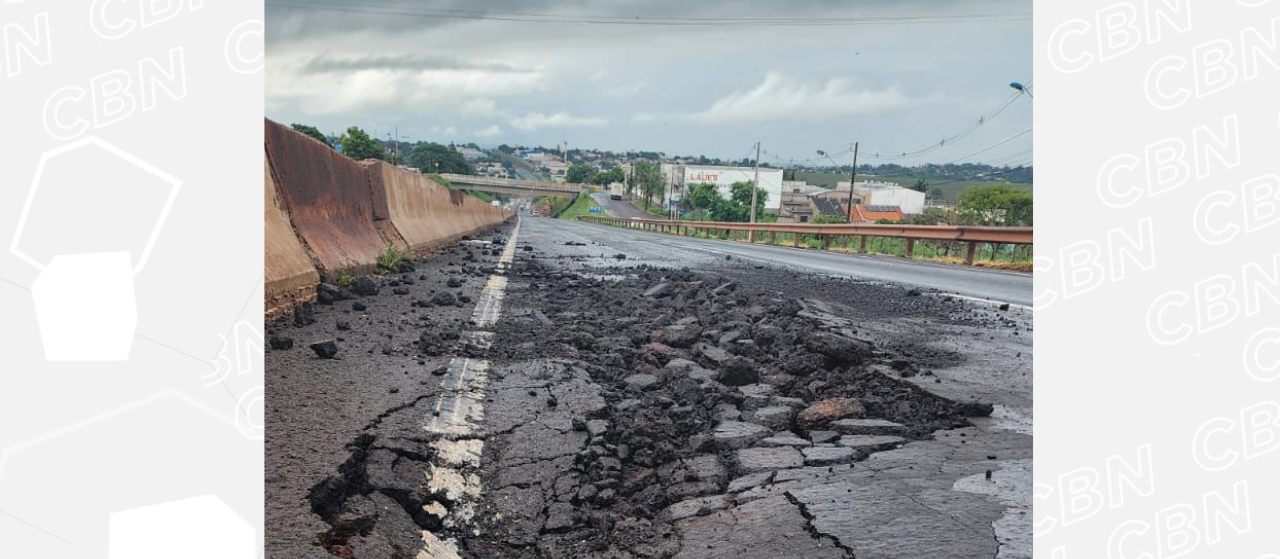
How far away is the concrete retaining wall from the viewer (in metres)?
4.23

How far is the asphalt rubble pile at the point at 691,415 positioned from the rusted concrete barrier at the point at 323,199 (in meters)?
1.32

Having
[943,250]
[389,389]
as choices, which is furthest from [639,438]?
[943,250]

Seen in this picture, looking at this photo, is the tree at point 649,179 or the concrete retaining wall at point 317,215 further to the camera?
the tree at point 649,179

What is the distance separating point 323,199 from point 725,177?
421ft

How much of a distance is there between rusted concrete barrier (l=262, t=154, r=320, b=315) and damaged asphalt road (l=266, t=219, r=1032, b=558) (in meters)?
0.17

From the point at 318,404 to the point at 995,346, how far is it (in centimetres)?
399

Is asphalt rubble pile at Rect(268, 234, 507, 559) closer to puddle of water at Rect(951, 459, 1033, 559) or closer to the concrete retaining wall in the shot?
Result: the concrete retaining wall

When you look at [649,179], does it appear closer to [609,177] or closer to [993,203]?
[609,177]

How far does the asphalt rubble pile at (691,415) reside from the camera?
2168 millimetres

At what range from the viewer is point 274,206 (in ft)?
14.4

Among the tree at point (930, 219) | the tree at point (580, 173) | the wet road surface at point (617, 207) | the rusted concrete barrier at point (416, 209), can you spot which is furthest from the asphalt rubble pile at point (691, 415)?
the tree at point (580, 173)

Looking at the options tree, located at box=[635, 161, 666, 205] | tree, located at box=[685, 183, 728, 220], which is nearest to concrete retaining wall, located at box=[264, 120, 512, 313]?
tree, located at box=[685, 183, 728, 220]

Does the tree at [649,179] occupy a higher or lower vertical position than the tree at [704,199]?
higher

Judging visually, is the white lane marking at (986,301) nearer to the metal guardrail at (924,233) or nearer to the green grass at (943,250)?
the metal guardrail at (924,233)
